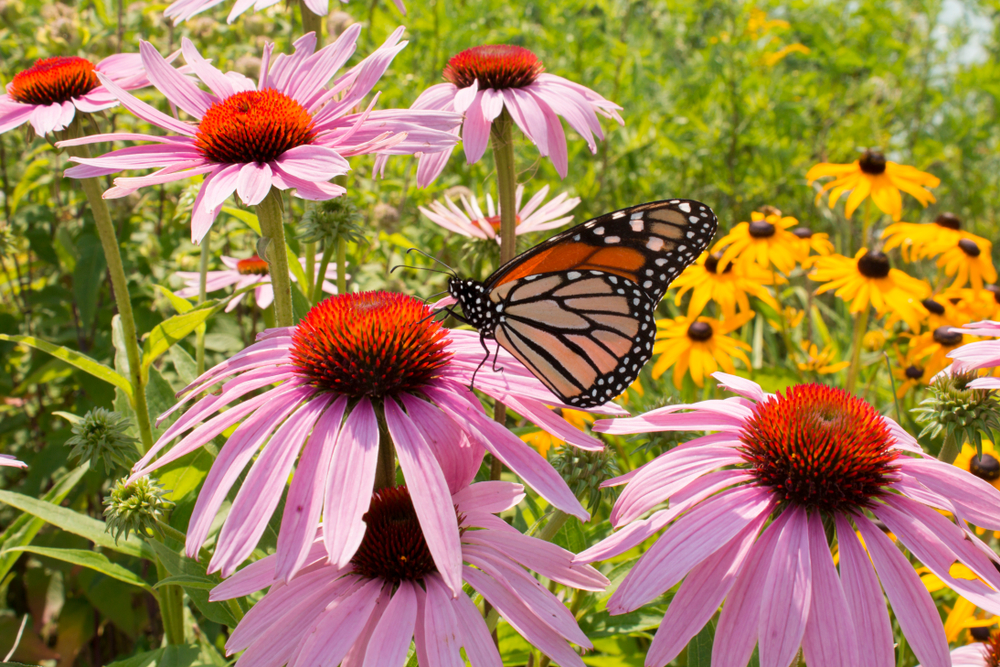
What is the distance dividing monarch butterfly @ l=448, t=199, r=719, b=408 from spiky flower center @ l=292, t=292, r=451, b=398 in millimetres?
289

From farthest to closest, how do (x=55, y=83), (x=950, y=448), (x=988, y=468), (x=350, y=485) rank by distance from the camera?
(x=988, y=468)
(x=55, y=83)
(x=950, y=448)
(x=350, y=485)

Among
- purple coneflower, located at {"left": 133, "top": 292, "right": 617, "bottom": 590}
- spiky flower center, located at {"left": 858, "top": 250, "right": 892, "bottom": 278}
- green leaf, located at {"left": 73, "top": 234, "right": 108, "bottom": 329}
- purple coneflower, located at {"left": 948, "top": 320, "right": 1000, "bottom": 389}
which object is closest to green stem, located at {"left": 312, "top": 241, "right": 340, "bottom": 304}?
purple coneflower, located at {"left": 133, "top": 292, "right": 617, "bottom": 590}

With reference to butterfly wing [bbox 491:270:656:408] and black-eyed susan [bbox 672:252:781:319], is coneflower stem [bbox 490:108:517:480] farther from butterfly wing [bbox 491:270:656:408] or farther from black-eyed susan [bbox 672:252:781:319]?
black-eyed susan [bbox 672:252:781:319]

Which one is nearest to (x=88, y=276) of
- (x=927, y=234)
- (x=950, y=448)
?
(x=950, y=448)

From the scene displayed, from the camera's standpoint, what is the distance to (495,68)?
5.82ft

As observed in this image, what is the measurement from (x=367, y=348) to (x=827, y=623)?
2.49 feet

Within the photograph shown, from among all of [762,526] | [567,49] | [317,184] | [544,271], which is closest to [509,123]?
[544,271]

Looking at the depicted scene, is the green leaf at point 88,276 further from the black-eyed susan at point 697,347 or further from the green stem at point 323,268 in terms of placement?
the black-eyed susan at point 697,347

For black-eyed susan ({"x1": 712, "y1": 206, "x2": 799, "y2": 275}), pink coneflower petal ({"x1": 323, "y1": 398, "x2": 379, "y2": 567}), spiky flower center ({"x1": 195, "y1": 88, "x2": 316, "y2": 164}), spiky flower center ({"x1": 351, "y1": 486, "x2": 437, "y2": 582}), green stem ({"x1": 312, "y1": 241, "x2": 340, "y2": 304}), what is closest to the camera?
pink coneflower petal ({"x1": 323, "y1": 398, "x2": 379, "y2": 567})

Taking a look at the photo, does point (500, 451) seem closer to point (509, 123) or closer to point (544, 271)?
point (544, 271)

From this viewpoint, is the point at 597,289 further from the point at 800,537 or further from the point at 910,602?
the point at 910,602

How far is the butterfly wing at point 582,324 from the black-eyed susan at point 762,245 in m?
1.10

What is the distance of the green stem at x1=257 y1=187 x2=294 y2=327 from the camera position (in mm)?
1332

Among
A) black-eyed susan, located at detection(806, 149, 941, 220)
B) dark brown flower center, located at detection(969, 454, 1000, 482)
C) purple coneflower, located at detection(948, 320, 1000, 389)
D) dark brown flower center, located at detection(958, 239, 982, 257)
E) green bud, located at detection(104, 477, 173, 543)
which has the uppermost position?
black-eyed susan, located at detection(806, 149, 941, 220)
